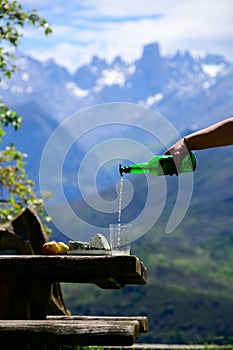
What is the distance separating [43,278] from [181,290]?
124728 mm

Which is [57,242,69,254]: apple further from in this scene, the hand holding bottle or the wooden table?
the hand holding bottle

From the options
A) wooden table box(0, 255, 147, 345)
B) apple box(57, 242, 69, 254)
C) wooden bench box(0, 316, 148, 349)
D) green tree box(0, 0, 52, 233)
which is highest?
green tree box(0, 0, 52, 233)

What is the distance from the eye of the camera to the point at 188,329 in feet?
379

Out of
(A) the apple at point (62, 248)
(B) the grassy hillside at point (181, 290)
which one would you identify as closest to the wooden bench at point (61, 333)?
(A) the apple at point (62, 248)

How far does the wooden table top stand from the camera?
15.1ft

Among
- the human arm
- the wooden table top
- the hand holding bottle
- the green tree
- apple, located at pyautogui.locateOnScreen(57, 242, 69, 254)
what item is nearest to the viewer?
the human arm

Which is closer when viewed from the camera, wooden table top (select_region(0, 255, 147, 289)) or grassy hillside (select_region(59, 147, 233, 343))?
wooden table top (select_region(0, 255, 147, 289))

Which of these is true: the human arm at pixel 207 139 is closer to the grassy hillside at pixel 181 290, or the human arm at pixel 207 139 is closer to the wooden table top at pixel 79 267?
the wooden table top at pixel 79 267

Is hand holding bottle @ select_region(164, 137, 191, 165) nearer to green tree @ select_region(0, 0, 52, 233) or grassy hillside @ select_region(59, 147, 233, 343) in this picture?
green tree @ select_region(0, 0, 52, 233)

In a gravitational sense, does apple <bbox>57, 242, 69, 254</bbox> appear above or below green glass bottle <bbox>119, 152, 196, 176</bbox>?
below

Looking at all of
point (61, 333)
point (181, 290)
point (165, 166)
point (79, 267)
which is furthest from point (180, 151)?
point (181, 290)

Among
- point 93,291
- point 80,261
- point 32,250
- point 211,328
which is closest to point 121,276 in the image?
point 80,261

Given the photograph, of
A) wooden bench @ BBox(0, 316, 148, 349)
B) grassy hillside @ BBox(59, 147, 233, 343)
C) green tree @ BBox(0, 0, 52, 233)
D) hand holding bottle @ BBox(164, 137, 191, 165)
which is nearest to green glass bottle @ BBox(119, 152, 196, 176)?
hand holding bottle @ BBox(164, 137, 191, 165)

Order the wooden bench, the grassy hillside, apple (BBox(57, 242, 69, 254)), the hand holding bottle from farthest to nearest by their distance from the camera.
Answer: the grassy hillside, apple (BBox(57, 242, 69, 254)), the wooden bench, the hand holding bottle
